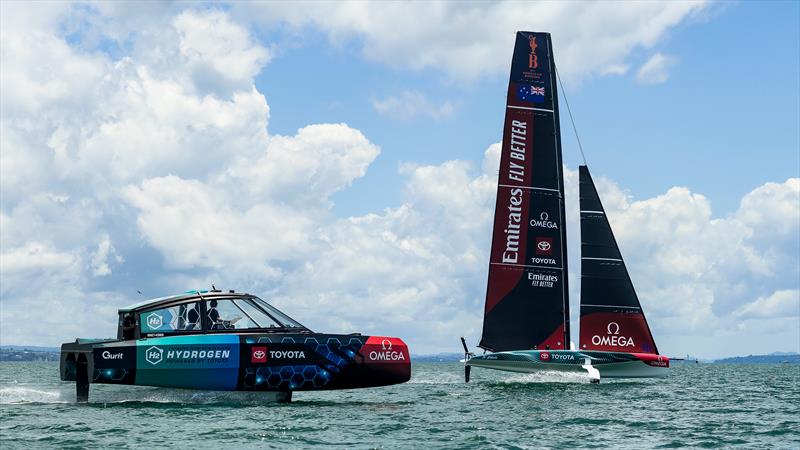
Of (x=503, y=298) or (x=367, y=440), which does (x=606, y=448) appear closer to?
(x=367, y=440)

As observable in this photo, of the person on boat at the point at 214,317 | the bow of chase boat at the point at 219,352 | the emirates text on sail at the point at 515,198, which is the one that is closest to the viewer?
the bow of chase boat at the point at 219,352

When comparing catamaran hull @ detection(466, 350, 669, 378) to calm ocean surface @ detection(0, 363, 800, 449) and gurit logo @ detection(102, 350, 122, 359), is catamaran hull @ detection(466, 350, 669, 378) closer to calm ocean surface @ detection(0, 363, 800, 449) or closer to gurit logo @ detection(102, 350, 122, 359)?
calm ocean surface @ detection(0, 363, 800, 449)

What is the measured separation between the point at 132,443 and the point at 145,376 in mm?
5573

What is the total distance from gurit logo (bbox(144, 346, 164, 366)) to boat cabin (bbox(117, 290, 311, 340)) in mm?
522

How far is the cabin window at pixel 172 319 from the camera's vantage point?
21.1 m

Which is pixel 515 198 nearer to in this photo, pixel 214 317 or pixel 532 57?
pixel 532 57

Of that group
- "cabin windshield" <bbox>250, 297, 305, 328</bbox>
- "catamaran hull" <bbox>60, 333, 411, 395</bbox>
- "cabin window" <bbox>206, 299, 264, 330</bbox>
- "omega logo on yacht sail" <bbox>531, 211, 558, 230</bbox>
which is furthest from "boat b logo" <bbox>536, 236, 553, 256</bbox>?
"cabin window" <bbox>206, 299, 264, 330</bbox>

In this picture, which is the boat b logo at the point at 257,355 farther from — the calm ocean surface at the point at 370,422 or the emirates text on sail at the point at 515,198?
the emirates text on sail at the point at 515,198

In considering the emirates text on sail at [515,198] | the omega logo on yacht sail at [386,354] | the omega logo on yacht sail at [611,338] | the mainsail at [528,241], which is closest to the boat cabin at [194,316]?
the omega logo on yacht sail at [386,354]

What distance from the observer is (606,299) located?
36.8 meters

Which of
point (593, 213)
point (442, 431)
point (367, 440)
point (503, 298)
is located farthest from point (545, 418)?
point (593, 213)

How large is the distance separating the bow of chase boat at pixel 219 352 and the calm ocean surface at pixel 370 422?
56cm

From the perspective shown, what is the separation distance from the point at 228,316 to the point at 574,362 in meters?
16.8

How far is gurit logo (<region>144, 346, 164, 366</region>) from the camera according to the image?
20625 mm
